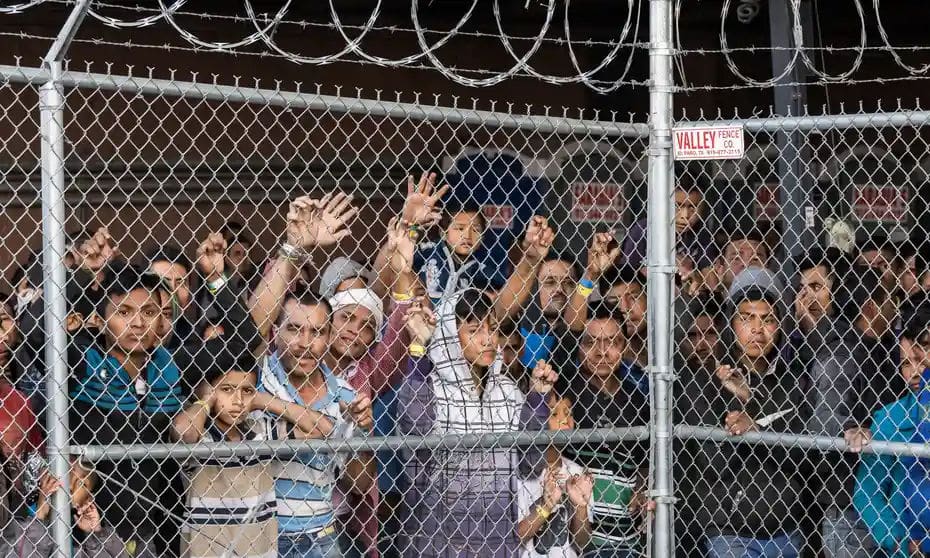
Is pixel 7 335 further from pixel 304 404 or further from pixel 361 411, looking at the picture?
pixel 361 411

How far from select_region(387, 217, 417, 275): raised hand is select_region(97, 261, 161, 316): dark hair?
2.83 ft

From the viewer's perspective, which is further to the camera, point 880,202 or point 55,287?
point 880,202

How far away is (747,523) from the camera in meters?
5.16

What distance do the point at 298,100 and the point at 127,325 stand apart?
1064mm

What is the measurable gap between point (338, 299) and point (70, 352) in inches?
47.0

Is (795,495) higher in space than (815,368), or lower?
lower

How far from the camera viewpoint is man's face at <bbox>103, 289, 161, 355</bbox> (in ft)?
15.2

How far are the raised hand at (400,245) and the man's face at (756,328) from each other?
4.66 feet

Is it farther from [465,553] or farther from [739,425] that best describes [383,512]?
[739,425]

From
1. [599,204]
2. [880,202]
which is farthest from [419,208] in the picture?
[880,202]

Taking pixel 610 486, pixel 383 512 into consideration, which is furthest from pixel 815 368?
pixel 383 512

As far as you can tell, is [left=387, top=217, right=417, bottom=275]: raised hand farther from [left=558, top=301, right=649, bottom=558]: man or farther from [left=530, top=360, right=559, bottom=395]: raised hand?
[left=558, top=301, right=649, bottom=558]: man

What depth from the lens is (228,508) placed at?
465 cm

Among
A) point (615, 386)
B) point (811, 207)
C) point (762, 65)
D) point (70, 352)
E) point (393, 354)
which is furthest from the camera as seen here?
point (762, 65)
